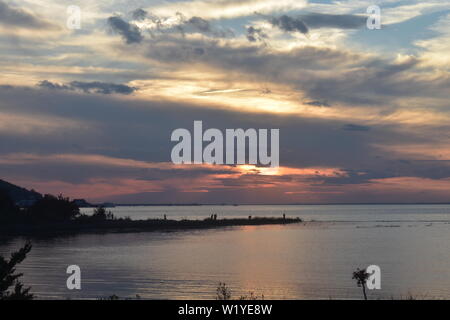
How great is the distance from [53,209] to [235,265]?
2797 inches

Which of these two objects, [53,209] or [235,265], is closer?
[235,265]

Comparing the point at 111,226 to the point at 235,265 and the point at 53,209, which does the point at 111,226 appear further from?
the point at 235,265

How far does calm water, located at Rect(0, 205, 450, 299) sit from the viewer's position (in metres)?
47.8

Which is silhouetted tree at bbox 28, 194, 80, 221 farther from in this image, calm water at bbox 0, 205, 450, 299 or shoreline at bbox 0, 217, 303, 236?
calm water at bbox 0, 205, 450, 299

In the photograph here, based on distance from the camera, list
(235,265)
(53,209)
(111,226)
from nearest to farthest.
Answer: (235,265)
(53,209)
(111,226)

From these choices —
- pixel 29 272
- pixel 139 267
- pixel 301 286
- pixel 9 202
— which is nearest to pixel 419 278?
pixel 301 286

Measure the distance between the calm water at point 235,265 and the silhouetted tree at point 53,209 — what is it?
19708 millimetres

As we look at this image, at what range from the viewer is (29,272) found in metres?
58.5

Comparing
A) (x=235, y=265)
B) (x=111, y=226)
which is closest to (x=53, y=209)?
(x=111, y=226)

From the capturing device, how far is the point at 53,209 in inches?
4916

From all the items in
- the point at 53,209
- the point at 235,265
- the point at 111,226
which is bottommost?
the point at 235,265

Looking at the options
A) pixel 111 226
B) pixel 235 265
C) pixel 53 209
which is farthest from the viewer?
pixel 111 226
